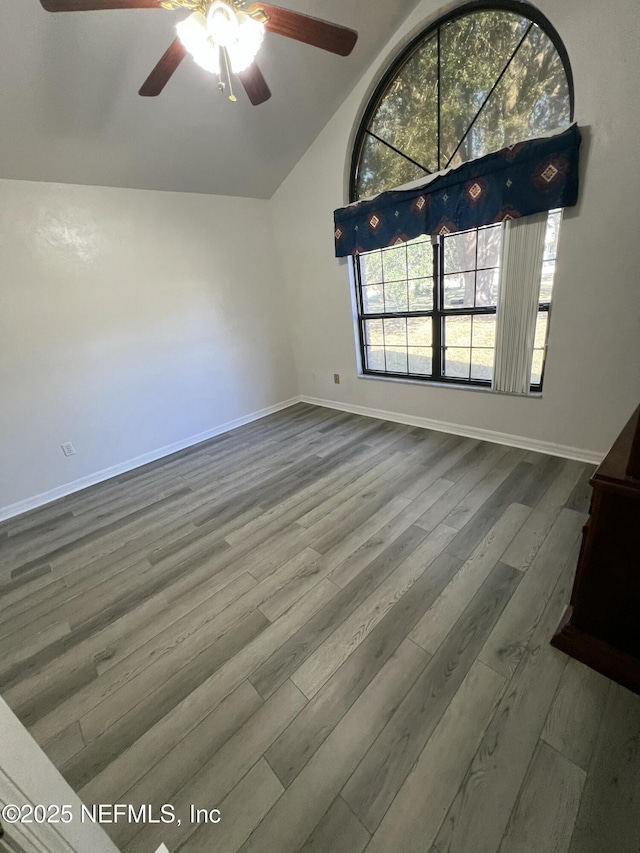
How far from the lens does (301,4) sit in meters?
1.94

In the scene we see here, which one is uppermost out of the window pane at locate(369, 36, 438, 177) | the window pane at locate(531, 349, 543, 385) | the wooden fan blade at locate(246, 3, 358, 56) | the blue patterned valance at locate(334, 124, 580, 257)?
the window pane at locate(369, 36, 438, 177)

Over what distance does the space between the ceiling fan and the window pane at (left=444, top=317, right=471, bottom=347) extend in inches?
72.7

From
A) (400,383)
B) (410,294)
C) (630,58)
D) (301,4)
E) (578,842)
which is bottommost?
(578,842)

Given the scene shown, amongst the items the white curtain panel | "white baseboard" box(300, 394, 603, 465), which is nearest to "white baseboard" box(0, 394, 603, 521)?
"white baseboard" box(300, 394, 603, 465)

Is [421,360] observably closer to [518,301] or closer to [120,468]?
[518,301]

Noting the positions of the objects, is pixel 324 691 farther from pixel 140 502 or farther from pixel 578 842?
pixel 140 502

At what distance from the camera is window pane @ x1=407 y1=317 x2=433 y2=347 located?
3.03m

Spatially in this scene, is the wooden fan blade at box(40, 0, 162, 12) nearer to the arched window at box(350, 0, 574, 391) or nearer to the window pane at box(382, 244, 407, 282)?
the arched window at box(350, 0, 574, 391)

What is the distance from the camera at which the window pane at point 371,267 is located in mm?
3207

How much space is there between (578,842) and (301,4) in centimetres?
373

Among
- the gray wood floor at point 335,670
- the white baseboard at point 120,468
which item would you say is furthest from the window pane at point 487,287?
the white baseboard at point 120,468

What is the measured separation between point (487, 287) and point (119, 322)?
3.10 metres

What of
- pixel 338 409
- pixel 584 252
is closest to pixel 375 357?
pixel 338 409

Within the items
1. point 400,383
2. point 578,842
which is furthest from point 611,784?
point 400,383
